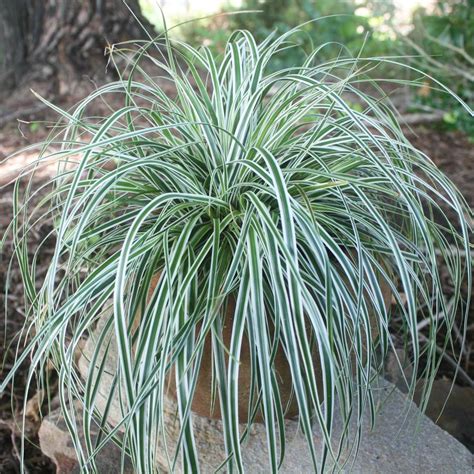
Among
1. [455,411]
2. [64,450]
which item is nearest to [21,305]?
[64,450]

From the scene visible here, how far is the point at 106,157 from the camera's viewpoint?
119cm

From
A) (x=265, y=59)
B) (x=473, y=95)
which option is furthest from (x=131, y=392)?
(x=473, y=95)

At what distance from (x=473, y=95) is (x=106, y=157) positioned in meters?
2.70

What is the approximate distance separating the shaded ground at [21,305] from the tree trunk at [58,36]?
0.56 ft

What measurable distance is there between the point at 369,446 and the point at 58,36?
8.40 ft

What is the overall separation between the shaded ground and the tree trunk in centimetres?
17

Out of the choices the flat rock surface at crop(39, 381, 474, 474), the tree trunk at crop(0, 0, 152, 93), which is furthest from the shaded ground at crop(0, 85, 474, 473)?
the flat rock surface at crop(39, 381, 474, 474)

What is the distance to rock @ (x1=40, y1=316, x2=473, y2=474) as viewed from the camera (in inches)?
46.4

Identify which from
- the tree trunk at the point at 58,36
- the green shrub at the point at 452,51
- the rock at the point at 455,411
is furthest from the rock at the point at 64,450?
the green shrub at the point at 452,51

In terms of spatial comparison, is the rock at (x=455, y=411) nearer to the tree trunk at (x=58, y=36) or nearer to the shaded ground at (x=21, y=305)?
the shaded ground at (x=21, y=305)

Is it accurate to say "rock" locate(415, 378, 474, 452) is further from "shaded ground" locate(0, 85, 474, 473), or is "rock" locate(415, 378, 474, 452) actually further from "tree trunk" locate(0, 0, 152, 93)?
"tree trunk" locate(0, 0, 152, 93)

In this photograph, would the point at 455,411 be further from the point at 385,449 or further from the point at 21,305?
the point at 21,305

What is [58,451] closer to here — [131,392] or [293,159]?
[131,392]

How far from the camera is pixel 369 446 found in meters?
1.23
